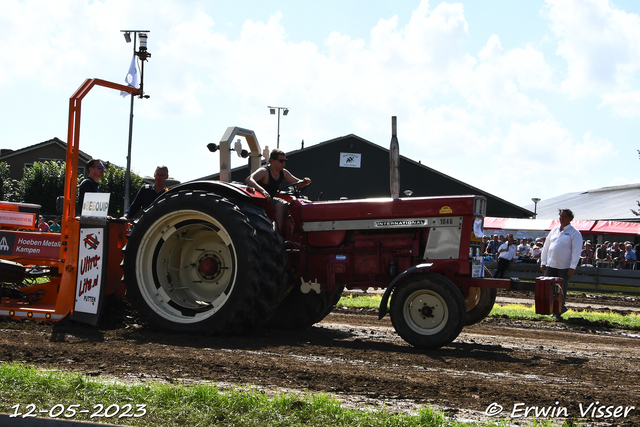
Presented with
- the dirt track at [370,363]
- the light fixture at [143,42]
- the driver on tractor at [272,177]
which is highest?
the light fixture at [143,42]

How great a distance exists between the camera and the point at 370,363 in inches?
218

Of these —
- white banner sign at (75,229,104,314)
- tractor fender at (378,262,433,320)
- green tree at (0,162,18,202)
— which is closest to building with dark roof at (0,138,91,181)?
green tree at (0,162,18,202)

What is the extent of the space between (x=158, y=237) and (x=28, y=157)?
40.9 m

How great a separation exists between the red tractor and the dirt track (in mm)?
301

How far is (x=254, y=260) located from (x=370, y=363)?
1754 millimetres

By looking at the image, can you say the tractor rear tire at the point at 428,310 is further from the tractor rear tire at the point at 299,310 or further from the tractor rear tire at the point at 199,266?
the tractor rear tire at the point at 299,310

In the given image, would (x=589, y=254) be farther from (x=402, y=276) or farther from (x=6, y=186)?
(x=6, y=186)

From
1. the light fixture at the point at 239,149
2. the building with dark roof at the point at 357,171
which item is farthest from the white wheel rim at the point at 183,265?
the building with dark roof at the point at 357,171

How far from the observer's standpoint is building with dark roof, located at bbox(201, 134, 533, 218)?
3619 cm

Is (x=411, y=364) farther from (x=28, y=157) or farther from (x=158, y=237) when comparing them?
(x=28, y=157)

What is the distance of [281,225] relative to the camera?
289 inches

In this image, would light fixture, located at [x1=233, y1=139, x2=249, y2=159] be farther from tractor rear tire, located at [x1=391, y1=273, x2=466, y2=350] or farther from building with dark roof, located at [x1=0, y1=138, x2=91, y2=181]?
building with dark roof, located at [x1=0, y1=138, x2=91, y2=181]

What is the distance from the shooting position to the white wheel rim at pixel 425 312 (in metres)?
6.43

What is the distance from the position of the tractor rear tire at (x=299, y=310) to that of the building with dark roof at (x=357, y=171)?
28.0 metres
